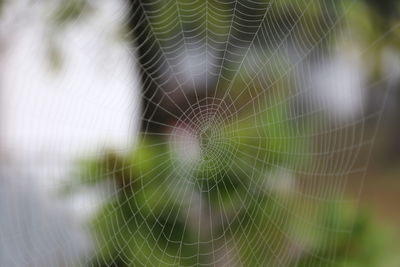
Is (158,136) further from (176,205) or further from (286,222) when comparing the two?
(286,222)

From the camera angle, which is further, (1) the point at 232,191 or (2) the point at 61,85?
(1) the point at 232,191

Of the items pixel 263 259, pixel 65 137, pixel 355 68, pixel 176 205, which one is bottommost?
pixel 263 259

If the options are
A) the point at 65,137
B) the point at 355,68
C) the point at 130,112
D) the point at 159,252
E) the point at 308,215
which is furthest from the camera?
the point at 355,68

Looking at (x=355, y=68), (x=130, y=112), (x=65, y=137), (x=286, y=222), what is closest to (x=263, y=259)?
(x=286, y=222)

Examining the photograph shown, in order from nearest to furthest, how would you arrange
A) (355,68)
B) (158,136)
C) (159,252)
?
(159,252) < (158,136) < (355,68)

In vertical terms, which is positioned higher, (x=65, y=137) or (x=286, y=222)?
(x=65, y=137)
